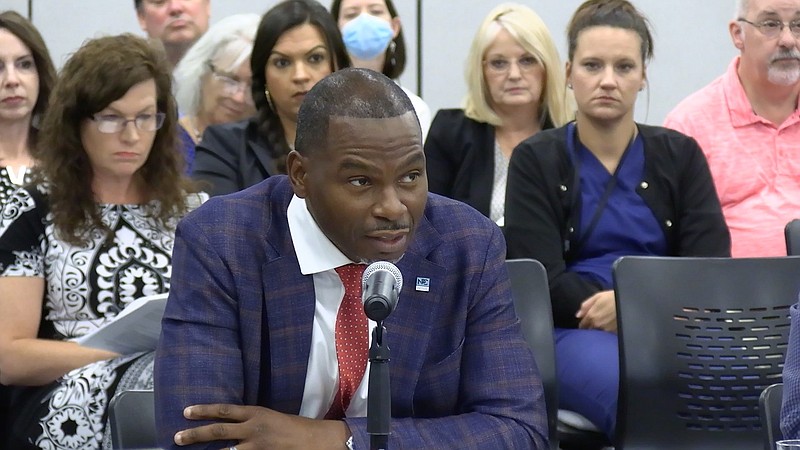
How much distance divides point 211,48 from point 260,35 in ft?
2.27

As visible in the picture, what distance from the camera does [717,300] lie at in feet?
10.4

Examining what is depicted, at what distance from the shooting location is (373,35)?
4652 mm

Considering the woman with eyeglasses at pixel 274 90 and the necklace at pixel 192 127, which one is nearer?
the woman with eyeglasses at pixel 274 90

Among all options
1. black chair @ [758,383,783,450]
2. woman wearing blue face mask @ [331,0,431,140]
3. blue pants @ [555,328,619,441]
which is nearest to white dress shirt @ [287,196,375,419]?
black chair @ [758,383,783,450]

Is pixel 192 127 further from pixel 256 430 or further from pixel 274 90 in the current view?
pixel 256 430

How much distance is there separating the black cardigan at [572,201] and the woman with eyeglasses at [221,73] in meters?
1.23

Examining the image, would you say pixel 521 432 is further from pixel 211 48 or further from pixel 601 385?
pixel 211 48

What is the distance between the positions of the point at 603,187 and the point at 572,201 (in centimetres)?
11

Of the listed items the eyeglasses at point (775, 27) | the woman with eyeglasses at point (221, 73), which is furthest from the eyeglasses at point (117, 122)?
the eyeglasses at point (775, 27)

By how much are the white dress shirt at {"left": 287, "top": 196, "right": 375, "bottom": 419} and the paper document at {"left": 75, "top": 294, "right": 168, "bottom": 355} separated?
2.49ft

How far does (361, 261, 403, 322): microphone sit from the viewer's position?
1721mm

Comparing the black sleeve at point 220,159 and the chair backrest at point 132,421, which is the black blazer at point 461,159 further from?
the chair backrest at point 132,421

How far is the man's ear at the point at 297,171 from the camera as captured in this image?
215 centimetres

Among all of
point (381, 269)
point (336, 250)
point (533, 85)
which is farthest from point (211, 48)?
point (381, 269)
